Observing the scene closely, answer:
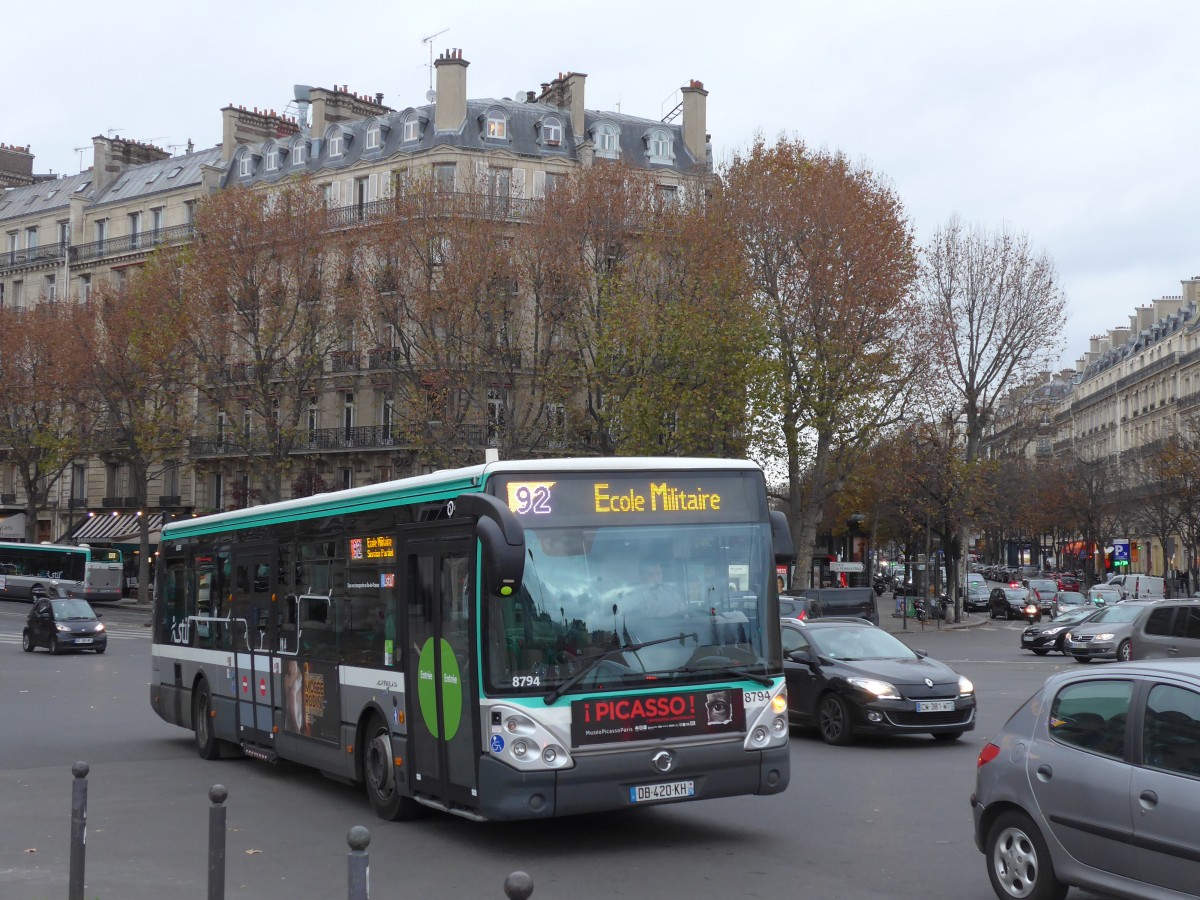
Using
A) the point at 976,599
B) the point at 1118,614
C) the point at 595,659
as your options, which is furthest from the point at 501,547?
the point at 976,599

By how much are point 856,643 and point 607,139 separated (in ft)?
161

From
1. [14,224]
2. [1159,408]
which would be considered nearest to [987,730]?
[14,224]

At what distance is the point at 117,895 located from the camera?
8.65 m

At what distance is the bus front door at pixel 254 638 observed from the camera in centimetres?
1391

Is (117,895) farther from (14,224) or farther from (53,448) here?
(14,224)

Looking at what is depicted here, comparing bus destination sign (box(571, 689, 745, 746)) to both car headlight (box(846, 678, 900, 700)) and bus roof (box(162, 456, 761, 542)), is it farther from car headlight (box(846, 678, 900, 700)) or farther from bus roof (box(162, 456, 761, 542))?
car headlight (box(846, 678, 900, 700))

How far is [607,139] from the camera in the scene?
6250cm

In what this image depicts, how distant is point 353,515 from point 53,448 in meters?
53.8

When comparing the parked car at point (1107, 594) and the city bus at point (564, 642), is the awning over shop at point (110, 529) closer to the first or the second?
the parked car at point (1107, 594)

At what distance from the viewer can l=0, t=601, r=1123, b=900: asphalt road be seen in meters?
8.77

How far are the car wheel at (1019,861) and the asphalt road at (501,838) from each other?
0.58m

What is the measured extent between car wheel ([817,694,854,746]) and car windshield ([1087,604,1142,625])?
18.5 metres

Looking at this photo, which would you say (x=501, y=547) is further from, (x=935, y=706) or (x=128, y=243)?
(x=128, y=243)

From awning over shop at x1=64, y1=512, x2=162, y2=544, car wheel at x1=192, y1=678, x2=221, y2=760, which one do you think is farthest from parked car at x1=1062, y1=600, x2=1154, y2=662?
awning over shop at x1=64, y1=512, x2=162, y2=544
